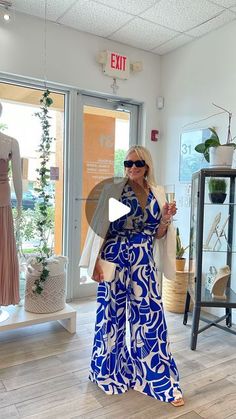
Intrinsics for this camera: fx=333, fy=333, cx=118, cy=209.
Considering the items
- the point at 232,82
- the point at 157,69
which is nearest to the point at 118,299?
the point at 232,82

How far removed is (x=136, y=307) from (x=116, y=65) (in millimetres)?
2588

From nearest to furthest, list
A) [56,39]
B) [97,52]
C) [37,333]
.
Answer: [37,333] → [56,39] → [97,52]

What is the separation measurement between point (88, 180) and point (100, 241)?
72.6 inches

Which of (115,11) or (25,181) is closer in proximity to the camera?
(115,11)

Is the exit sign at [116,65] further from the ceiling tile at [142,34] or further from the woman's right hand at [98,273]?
the woman's right hand at [98,273]

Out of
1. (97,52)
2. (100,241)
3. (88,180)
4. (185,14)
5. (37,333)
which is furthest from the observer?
(88,180)

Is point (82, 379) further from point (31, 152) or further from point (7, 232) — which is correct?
point (31, 152)

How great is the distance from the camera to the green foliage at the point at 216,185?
2688 millimetres

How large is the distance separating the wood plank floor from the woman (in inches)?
4.3

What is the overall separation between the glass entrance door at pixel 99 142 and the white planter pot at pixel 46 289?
2.73ft

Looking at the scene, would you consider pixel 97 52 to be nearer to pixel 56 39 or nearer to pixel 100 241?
pixel 56 39

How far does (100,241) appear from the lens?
1843 mm

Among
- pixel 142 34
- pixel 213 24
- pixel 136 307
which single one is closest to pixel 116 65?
pixel 142 34
